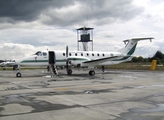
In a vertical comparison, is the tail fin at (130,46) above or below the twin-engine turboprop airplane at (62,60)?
above

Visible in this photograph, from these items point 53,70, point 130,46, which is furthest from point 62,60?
point 130,46

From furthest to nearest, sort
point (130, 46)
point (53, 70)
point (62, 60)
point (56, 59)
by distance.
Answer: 1. point (130, 46)
2. point (62, 60)
3. point (56, 59)
4. point (53, 70)

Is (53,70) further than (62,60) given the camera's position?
No

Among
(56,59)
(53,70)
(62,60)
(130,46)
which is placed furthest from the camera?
(130,46)

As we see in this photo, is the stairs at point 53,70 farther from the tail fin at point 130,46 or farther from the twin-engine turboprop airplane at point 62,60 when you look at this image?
the tail fin at point 130,46

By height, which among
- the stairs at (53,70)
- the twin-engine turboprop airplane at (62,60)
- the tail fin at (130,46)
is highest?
the tail fin at (130,46)

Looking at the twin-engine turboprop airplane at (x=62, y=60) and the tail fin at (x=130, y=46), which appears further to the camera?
the tail fin at (x=130, y=46)

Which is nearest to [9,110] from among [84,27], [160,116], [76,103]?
[76,103]

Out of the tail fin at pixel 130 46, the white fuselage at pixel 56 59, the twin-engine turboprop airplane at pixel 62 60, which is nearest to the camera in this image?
the white fuselage at pixel 56 59

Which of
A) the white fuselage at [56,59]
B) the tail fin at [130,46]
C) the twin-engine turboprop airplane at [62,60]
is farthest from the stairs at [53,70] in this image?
the tail fin at [130,46]

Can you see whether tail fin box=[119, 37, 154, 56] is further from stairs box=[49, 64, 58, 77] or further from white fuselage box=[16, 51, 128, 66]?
stairs box=[49, 64, 58, 77]

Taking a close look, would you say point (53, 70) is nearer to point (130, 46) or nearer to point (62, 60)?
point (62, 60)

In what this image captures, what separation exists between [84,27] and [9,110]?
217 feet

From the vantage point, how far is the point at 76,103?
8547 millimetres
